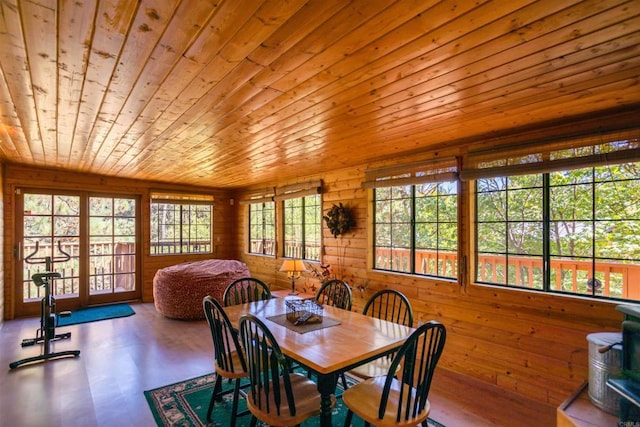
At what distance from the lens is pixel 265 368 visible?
1.91 metres

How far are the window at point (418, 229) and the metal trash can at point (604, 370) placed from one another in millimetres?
1449

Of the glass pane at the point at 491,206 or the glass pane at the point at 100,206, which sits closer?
the glass pane at the point at 491,206

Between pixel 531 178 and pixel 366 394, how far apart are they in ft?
8.07

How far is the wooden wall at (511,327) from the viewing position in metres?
2.70

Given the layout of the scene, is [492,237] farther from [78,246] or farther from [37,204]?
[37,204]

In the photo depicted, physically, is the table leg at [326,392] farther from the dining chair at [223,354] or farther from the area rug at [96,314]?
the area rug at [96,314]

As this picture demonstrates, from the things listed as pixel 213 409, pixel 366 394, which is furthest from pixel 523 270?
pixel 213 409

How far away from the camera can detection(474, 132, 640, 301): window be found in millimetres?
2596

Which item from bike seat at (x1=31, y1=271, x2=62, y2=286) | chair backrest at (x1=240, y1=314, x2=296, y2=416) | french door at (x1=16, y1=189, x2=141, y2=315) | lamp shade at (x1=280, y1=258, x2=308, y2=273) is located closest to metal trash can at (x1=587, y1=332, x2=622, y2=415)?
chair backrest at (x1=240, y1=314, x2=296, y2=416)

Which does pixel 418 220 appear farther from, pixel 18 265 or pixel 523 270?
pixel 18 265

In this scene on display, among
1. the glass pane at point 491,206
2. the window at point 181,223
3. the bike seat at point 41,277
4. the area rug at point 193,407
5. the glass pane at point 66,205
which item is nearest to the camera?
the area rug at point 193,407

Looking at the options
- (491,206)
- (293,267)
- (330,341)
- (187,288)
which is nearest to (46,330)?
(187,288)

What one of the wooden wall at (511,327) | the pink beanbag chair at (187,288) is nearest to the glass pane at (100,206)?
the pink beanbag chair at (187,288)

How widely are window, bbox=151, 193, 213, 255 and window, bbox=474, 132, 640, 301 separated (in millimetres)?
5817
